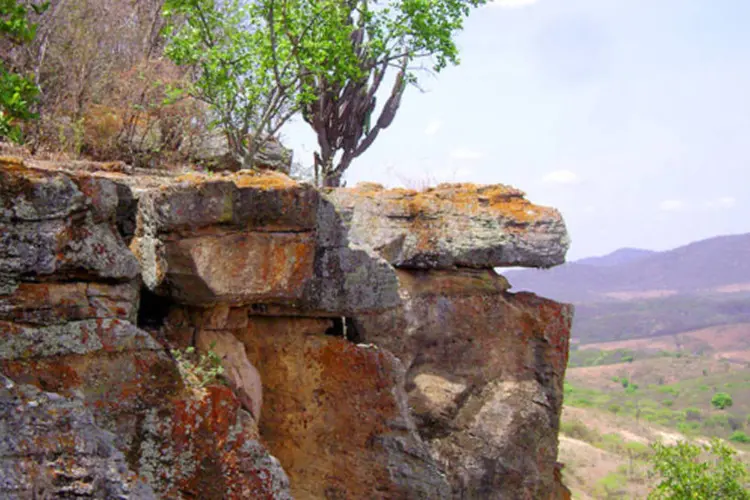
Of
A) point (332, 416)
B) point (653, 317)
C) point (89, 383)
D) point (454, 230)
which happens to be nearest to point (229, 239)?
point (89, 383)

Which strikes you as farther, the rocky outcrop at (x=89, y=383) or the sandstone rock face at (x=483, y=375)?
the sandstone rock face at (x=483, y=375)

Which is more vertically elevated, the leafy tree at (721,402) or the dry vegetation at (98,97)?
the dry vegetation at (98,97)

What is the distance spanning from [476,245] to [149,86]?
792 centimetres

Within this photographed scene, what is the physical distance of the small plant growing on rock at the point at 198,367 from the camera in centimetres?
651

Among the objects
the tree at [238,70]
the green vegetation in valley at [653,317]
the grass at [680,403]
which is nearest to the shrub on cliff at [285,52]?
the tree at [238,70]

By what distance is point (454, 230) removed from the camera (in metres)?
10.9

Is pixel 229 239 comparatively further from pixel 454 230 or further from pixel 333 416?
pixel 454 230

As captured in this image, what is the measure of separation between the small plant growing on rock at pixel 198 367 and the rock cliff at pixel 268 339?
0.10 ft

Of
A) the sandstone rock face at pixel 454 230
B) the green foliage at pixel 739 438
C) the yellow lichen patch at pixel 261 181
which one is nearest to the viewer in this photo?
the yellow lichen patch at pixel 261 181

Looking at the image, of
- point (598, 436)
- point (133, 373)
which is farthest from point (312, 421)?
point (598, 436)

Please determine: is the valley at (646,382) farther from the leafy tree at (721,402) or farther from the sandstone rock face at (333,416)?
the sandstone rock face at (333,416)

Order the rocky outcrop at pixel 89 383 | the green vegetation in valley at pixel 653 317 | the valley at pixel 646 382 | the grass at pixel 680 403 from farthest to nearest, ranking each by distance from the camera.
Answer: the green vegetation in valley at pixel 653 317 → the grass at pixel 680 403 → the valley at pixel 646 382 → the rocky outcrop at pixel 89 383

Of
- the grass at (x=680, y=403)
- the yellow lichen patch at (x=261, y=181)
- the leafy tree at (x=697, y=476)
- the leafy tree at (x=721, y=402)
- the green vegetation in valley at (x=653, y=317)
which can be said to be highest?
the yellow lichen patch at (x=261, y=181)

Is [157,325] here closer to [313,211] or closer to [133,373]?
[133,373]
